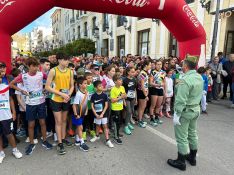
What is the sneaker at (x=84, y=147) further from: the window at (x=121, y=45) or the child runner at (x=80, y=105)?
the window at (x=121, y=45)

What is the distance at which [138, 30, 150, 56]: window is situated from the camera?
663 inches

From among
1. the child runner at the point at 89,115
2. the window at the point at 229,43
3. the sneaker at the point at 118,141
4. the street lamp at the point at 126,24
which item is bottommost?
the sneaker at the point at 118,141

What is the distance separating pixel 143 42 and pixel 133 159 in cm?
1477

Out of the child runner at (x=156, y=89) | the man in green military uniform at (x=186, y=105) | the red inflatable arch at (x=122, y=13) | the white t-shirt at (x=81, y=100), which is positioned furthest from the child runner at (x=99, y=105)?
the red inflatable arch at (x=122, y=13)

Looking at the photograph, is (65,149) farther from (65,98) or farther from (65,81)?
(65,81)

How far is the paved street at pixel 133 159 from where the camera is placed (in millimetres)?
3367

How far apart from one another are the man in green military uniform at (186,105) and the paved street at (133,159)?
0.34m

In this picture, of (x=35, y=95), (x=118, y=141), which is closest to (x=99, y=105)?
(x=118, y=141)

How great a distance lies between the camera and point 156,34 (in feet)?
50.0

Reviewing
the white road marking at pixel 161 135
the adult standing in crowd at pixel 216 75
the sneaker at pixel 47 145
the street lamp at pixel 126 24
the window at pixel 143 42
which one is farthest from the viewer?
the street lamp at pixel 126 24

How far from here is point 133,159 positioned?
3.73m

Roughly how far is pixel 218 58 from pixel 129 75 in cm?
527

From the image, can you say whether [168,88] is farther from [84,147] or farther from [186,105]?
[84,147]

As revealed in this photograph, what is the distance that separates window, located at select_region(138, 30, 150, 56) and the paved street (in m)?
12.6
